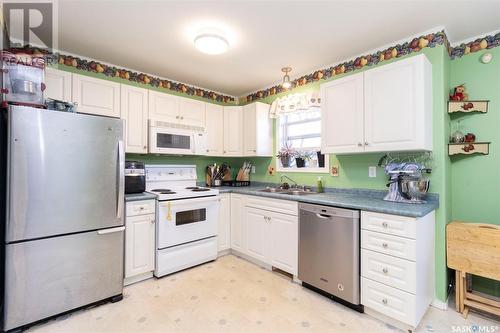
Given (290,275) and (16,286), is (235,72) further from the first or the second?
(16,286)

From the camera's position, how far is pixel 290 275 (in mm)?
2621

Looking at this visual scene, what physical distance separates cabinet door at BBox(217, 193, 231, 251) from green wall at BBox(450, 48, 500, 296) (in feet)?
7.98

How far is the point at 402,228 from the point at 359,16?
1687 mm

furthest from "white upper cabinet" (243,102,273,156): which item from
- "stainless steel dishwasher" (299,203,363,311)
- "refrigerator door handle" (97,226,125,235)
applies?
"refrigerator door handle" (97,226,125,235)

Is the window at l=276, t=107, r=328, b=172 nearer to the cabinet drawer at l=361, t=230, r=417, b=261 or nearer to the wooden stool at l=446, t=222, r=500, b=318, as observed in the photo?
the cabinet drawer at l=361, t=230, r=417, b=261

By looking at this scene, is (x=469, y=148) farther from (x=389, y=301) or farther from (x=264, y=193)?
(x=264, y=193)

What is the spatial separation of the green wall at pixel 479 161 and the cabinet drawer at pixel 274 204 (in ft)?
4.97

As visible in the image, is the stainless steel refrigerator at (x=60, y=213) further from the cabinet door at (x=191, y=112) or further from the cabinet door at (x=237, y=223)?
the cabinet door at (x=237, y=223)

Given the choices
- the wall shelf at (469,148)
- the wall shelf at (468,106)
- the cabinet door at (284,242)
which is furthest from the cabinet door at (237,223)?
the wall shelf at (468,106)

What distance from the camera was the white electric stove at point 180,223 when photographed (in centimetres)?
257

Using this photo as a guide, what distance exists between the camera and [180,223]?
2.71m

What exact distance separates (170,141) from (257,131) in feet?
3.95

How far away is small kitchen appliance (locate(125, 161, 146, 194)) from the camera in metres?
2.65

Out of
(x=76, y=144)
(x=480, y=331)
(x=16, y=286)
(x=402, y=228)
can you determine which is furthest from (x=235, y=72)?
(x=480, y=331)
